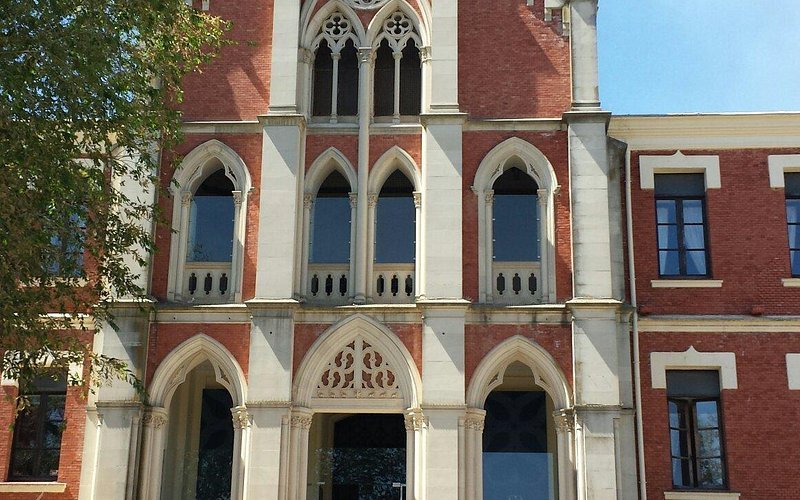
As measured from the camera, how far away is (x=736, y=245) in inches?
854

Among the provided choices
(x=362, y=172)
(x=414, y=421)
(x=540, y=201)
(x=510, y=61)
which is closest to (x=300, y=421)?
(x=414, y=421)

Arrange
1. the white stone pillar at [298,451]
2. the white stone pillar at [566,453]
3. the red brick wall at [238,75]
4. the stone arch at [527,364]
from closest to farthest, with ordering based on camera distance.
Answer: the white stone pillar at [566,453], the white stone pillar at [298,451], the stone arch at [527,364], the red brick wall at [238,75]

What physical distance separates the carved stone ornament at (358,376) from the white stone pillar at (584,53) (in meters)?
6.55

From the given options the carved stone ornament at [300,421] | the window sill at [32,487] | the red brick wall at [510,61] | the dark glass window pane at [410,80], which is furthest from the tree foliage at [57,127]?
the red brick wall at [510,61]

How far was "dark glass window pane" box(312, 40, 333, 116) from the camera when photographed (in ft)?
72.5

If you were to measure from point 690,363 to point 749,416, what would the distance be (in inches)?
60.0

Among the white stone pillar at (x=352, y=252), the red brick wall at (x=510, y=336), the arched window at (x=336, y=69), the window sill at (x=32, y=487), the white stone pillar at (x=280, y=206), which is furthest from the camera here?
the arched window at (x=336, y=69)

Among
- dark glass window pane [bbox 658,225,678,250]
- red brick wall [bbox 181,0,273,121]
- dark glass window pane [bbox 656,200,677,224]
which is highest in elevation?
red brick wall [bbox 181,0,273,121]

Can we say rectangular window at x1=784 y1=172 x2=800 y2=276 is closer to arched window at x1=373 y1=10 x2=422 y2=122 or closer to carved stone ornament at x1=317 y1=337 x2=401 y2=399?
arched window at x1=373 y1=10 x2=422 y2=122

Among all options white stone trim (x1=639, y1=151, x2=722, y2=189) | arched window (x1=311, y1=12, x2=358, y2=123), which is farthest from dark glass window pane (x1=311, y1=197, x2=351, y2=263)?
white stone trim (x1=639, y1=151, x2=722, y2=189)

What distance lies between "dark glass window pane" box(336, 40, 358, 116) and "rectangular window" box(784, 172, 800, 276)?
9.47m

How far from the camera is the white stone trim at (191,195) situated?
20.8m

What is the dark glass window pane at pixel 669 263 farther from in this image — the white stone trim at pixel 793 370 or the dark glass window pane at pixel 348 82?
the dark glass window pane at pixel 348 82

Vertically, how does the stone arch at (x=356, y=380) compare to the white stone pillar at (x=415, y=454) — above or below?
above
